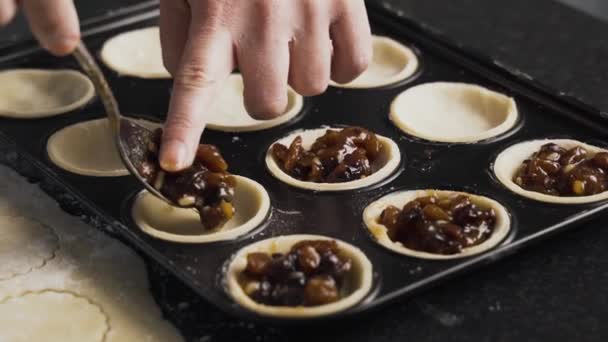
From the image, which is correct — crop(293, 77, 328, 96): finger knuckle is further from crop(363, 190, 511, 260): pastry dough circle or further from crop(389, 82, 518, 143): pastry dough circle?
crop(389, 82, 518, 143): pastry dough circle

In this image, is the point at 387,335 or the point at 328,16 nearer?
the point at 387,335

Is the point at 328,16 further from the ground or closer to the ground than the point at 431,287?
further from the ground

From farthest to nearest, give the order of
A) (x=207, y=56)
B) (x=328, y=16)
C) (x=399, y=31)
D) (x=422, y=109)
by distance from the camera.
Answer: (x=399, y=31) < (x=422, y=109) < (x=328, y=16) < (x=207, y=56)

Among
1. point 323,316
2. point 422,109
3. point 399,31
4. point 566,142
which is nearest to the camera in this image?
point 323,316

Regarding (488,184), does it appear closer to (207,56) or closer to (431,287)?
(431,287)

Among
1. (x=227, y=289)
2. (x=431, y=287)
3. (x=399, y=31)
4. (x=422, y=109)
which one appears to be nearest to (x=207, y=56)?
(x=227, y=289)

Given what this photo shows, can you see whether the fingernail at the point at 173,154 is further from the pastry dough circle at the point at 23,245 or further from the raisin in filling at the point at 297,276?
the pastry dough circle at the point at 23,245

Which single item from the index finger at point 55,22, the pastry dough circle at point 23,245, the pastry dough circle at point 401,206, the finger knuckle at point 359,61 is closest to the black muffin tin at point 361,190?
the pastry dough circle at point 401,206
